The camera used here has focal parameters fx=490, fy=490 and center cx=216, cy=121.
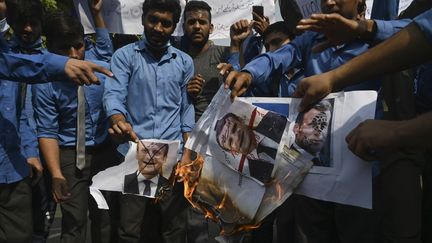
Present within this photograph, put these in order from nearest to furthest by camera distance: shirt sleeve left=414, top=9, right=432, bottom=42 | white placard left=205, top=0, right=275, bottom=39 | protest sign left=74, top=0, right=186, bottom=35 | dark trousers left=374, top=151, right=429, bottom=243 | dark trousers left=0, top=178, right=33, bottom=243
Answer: shirt sleeve left=414, top=9, right=432, bottom=42, dark trousers left=374, top=151, right=429, bottom=243, dark trousers left=0, top=178, right=33, bottom=243, protest sign left=74, top=0, right=186, bottom=35, white placard left=205, top=0, right=275, bottom=39

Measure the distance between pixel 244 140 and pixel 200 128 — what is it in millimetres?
263

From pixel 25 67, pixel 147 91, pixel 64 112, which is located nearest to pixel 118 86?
pixel 147 91

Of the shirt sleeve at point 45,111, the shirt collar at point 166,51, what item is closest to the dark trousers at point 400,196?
the shirt collar at point 166,51

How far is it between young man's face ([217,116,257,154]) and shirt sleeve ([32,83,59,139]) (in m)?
1.72

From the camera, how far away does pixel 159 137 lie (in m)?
3.16

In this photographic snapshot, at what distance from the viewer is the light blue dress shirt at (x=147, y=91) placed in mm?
3146

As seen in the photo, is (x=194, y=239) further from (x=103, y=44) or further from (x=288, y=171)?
(x=288, y=171)

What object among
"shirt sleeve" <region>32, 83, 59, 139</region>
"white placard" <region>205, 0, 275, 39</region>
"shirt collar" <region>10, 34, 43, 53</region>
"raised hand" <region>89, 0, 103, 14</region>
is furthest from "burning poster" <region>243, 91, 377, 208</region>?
"white placard" <region>205, 0, 275, 39</region>

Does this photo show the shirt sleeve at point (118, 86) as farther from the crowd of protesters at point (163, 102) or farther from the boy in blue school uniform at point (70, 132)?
the boy in blue school uniform at point (70, 132)

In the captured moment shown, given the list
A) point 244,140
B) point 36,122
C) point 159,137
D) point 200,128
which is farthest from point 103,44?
point 244,140

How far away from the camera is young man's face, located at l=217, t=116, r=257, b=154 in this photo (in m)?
2.02

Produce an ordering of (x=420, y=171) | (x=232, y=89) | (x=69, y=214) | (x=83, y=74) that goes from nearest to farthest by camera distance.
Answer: (x=232, y=89) → (x=83, y=74) → (x=420, y=171) → (x=69, y=214)

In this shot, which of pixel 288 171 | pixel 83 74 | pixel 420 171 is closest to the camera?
pixel 288 171

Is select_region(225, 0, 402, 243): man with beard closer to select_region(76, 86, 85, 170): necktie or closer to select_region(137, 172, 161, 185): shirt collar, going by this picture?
select_region(137, 172, 161, 185): shirt collar
